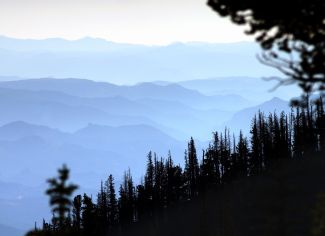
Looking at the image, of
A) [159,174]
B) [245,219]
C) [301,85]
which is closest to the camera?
[301,85]

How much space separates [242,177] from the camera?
447 feet

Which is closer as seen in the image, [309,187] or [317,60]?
[317,60]

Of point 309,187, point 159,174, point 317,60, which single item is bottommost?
point 317,60

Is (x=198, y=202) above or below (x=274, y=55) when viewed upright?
above

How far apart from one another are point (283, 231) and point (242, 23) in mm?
25515

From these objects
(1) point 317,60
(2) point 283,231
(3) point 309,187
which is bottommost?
(2) point 283,231

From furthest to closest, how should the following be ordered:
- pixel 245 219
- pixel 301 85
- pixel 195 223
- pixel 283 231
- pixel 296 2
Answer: pixel 195 223 < pixel 245 219 < pixel 283 231 < pixel 301 85 < pixel 296 2

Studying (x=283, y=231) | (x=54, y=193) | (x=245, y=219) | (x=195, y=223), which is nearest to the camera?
(x=54, y=193)

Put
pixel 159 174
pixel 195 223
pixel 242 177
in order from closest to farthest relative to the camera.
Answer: pixel 195 223
pixel 242 177
pixel 159 174

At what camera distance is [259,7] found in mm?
14203

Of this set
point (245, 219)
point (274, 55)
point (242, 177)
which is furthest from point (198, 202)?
point (274, 55)

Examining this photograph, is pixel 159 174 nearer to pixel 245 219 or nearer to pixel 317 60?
pixel 245 219

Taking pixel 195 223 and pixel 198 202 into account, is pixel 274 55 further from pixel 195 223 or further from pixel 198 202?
pixel 198 202

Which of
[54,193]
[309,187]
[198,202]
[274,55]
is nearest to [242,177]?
[198,202]
